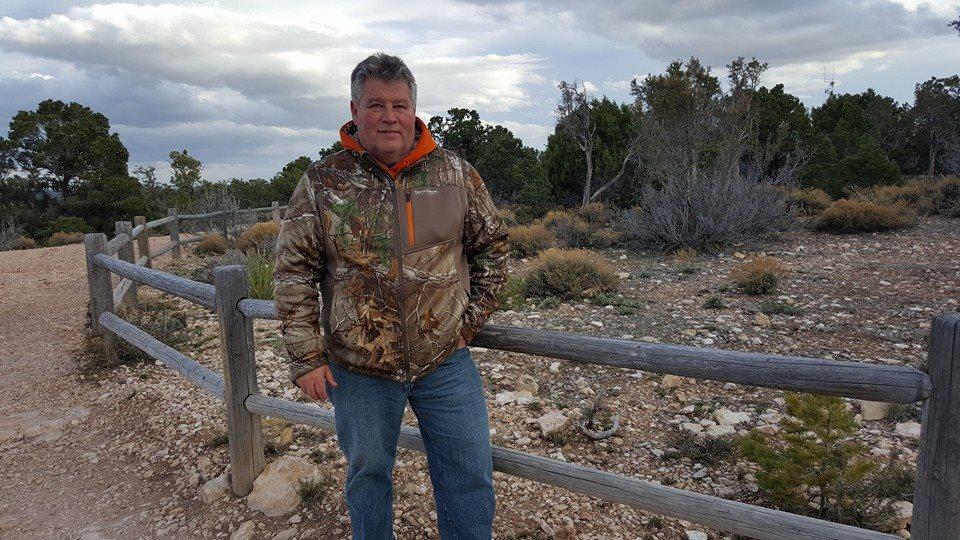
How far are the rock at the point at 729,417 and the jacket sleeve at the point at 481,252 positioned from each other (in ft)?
8.74

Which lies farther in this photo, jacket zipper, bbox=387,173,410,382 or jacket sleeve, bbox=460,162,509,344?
jacket sleeve, bbox=460,162,509,344

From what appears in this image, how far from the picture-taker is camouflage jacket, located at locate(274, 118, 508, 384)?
80.5 inches

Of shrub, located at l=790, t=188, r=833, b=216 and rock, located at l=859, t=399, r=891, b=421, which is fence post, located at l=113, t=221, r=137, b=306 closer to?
rock, located at l=859, t=399, r=891, b=421

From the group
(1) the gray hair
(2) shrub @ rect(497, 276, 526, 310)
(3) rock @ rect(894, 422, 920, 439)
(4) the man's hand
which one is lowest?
(3) rock @ rect(894, 422, 920, 439)

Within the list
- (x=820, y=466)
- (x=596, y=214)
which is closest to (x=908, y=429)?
(x=820, y=466)

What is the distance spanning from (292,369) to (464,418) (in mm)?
641

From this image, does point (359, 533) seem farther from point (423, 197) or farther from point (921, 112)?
point (921, 112)

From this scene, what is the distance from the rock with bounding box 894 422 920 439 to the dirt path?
4.62m

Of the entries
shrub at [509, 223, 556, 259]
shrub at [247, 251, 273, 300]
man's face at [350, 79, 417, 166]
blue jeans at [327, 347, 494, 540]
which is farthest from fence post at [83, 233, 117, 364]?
shrub at [509, 223, 556, 259]

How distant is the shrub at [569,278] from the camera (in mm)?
7820

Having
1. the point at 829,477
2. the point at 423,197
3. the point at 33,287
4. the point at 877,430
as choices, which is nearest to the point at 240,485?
the point at 423,197

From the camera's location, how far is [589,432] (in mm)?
4137

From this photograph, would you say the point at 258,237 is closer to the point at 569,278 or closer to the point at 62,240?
the point at 569,278

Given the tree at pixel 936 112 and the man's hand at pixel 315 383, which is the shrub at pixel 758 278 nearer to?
the man's hand at pixel 315 383
